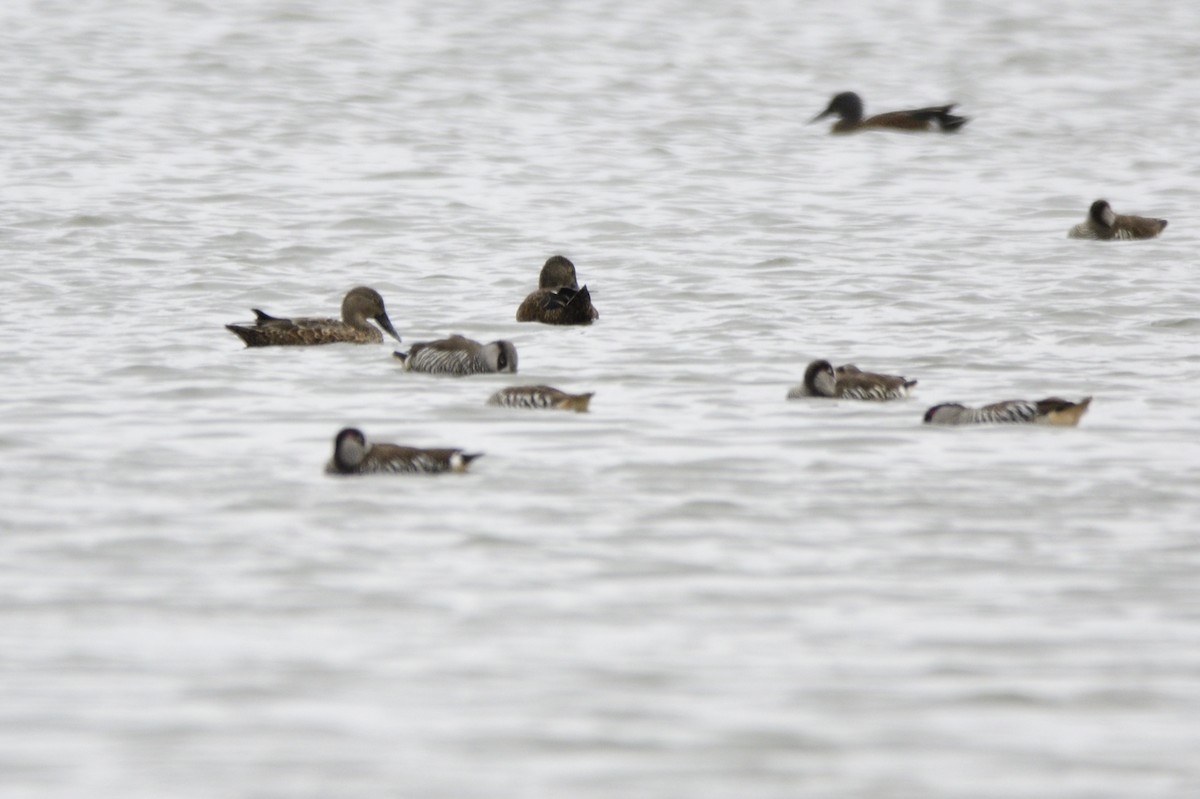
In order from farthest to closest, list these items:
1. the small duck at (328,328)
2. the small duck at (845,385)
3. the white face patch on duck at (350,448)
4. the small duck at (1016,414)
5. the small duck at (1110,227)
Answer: the small duck at (1110,227), the small duck at (328,328), the small duck at (845,385), the small duck at (1016,414), the white face patch on duck at (350,448)

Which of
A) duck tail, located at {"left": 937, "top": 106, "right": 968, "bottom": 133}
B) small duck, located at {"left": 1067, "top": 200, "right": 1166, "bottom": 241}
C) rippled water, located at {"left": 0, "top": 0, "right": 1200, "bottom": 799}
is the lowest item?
rippled water, located at {"left": 0, "top": 0, "right": 1200, "bottom": 799}

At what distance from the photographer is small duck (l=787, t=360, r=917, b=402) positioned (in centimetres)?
1195

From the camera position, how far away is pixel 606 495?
32.3 ft

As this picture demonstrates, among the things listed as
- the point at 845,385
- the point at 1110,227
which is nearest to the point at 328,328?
the point at 845,385

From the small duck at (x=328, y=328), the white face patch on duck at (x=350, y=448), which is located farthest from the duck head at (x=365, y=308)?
the white face patch on duck at (x=350, y=448)

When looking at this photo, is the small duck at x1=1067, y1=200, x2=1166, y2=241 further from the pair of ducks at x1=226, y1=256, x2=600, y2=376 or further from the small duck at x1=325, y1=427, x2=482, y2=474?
the small duck at x1=325, y1=427, x2=482, y2=474

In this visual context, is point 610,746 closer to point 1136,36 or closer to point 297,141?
point 297,141

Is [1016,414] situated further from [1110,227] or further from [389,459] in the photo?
[1110,227]

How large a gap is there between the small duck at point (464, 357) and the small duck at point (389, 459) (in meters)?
2.79

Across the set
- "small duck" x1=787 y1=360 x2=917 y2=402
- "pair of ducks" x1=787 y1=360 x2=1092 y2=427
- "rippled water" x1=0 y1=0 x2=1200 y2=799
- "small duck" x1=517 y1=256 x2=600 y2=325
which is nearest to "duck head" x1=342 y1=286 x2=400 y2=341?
"rippled water" x1=0 y1=0 x2=1200 y2=799

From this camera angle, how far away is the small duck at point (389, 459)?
9.94m

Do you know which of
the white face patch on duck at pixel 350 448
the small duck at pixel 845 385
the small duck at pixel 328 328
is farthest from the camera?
the small duck at pixel 328 328

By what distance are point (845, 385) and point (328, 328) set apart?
3.74 meters

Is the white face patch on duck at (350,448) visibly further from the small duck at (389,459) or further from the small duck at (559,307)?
the small duck at (559,307)
